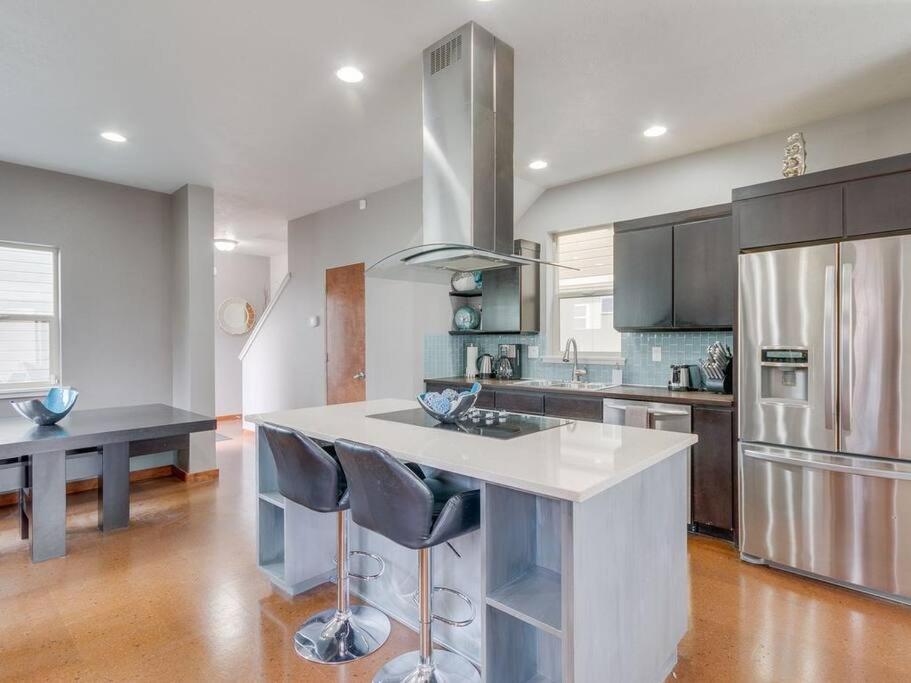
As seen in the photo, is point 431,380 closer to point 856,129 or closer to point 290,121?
point 290,121

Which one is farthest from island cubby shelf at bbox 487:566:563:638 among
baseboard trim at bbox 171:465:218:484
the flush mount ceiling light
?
the flush mount ceiling light

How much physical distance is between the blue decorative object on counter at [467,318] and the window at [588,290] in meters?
0.79

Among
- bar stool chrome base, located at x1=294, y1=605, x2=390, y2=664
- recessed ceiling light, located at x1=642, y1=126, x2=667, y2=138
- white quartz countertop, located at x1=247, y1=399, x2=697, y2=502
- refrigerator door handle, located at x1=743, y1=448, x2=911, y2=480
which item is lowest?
bar stool chrome base, located at x1=294, y1=605, x2=390, y2=664

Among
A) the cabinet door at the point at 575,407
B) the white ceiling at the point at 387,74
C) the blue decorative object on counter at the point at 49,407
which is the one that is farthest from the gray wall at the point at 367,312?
the blue decorative object on counter at the point at 49,407

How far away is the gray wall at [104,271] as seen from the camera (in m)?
4.22

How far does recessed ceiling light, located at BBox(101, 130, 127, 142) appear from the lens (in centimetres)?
347

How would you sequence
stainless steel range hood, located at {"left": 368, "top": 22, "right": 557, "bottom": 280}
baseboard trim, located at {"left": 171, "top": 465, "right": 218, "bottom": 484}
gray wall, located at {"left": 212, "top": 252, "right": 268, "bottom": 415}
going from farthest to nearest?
gray wall, located at {"left": 212, "top": 252, "right": 268, "bottom": 415} → baseboard trim, located at {"left": 171, "top": 465, "right": 218, "bottom": 484} → stainless steel range hood, located at {"left": 368, "top": 22, "right": 557, "bottom": 280}

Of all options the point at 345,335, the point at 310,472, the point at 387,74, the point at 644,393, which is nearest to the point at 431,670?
the point at 310,472

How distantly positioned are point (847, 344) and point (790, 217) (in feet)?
2.51

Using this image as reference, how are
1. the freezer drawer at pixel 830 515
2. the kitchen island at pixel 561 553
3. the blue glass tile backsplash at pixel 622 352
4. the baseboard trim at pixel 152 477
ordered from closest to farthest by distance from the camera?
the kitchen island at pixel 561 553 → the freezer drawer at pixel 830 515 → the blue glass tile backsplash at pixel 622 352 → the baseboard trim at pixel 152 477

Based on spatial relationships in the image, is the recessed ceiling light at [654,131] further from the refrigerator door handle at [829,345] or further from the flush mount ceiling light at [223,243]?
the flush mount ceiling light at [223,243]

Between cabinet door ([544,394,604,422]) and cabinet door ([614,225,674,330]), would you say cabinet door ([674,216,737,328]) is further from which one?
cabinet door ([544,394,604,422])

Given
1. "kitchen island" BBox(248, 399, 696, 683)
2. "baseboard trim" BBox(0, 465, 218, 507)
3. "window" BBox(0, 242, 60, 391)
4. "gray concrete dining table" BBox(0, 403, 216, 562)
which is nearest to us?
"kitchen island" BBox(248, 399, 696, 683)

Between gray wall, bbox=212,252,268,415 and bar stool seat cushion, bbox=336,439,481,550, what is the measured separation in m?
→ 6.96
